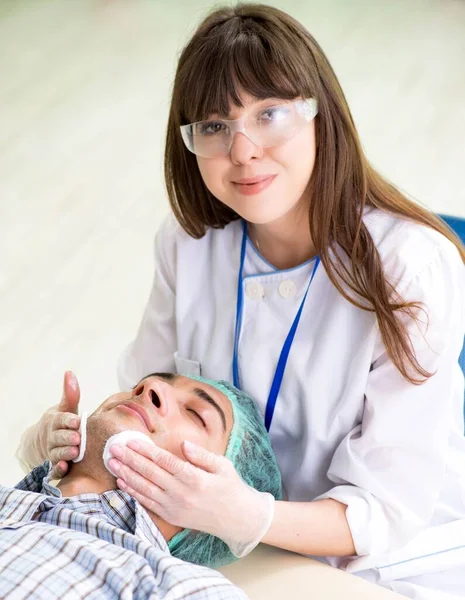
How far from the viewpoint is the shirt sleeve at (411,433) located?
173 cm

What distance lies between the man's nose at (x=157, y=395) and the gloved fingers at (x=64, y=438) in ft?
0.50

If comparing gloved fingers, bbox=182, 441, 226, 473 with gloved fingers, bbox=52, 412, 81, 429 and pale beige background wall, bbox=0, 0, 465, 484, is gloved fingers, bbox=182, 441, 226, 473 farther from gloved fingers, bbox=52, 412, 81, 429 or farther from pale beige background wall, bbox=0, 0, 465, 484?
pale beige background wall, bbox=0, 0, 465, 484

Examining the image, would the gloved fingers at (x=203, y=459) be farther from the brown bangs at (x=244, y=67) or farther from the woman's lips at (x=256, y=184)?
the brown bangs at (x=244, y=67)

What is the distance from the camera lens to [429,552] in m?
1.88

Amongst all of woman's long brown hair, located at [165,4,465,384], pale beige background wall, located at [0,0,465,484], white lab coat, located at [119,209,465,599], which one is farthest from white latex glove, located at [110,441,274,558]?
pale beige background wall, located at [0,0,465,484]

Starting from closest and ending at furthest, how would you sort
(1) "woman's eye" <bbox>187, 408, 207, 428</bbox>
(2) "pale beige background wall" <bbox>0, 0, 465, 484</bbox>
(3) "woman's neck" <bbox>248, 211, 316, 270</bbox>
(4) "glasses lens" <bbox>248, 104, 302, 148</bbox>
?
(4) "glasses lens" <bbox>248, 104, 302, 148</bbox> < (1) "woman's eye" <bbox>187, 408, 207, 428</bbox> < (3) "woman's neck" <bbox>248, 211, 316, 270</bbox> < (2) "pale beige background wall" <bbox>0, 0, 465, 484</bbox>

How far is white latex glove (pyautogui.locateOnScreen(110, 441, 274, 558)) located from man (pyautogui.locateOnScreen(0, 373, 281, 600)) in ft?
0.14

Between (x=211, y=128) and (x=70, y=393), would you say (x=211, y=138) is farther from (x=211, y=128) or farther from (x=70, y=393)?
(x=70, y=393)

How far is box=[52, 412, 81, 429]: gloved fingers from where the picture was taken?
5.79ft

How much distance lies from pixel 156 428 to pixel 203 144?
570 mm

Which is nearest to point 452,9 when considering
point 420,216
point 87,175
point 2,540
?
point 87,175

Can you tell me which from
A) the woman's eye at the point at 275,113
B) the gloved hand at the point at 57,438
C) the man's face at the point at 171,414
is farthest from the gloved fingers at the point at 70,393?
the woman's eye at the point at 275,113

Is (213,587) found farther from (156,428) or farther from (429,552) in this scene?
(429,552)

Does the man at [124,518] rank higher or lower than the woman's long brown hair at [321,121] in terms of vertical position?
lower
